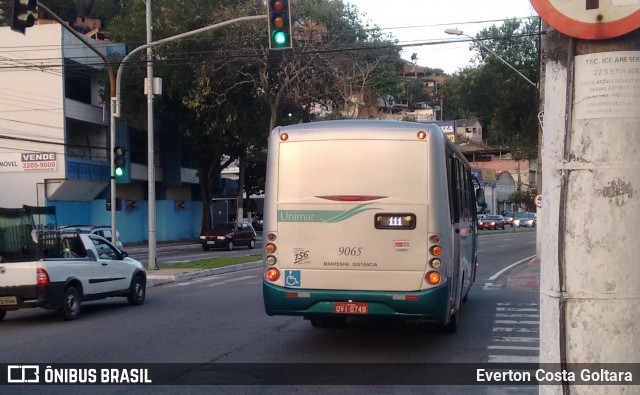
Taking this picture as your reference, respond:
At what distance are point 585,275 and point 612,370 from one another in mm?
359

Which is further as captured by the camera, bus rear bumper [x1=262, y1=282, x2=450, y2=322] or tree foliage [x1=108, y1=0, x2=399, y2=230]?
tree foliage [x1=108, y1=0, x2=399, y2=230]

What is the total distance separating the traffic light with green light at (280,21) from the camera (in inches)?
680

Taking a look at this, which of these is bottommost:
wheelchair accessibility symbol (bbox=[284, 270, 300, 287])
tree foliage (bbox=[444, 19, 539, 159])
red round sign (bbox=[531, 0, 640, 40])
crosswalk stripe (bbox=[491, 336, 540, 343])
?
crosswalk stripe (bbox=[491, 336, 540, 343])

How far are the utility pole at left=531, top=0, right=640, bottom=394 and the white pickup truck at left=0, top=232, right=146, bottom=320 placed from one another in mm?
12056

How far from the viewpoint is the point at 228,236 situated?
44.5 m

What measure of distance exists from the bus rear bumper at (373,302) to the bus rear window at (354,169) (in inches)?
47.9

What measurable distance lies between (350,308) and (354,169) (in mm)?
1792

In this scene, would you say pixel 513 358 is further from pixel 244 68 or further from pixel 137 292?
pixel 244 68

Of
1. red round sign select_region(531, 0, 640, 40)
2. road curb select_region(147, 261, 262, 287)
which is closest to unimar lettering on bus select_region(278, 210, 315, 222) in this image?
red round sign select_region(531, 0, 640, 40)

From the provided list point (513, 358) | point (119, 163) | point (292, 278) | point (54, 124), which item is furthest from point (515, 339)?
point (54, 124)

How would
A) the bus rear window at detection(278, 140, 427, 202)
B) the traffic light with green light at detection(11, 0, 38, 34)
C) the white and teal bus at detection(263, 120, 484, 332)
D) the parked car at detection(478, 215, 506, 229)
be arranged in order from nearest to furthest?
the white and teal bus at detection(263, 120, 484, 332) → the bus rear window at detection(278, 140, 427, 202) → the traffic light with green light at detection(11, 0, 38, 34) → the parked car at detection(478, 215, 506, 229)

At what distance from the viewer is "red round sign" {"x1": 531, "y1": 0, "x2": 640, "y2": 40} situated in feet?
8.96

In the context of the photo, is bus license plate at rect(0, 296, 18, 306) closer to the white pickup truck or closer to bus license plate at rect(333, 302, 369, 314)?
the white pickup truck

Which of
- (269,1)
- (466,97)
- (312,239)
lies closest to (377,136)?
(312,239)
